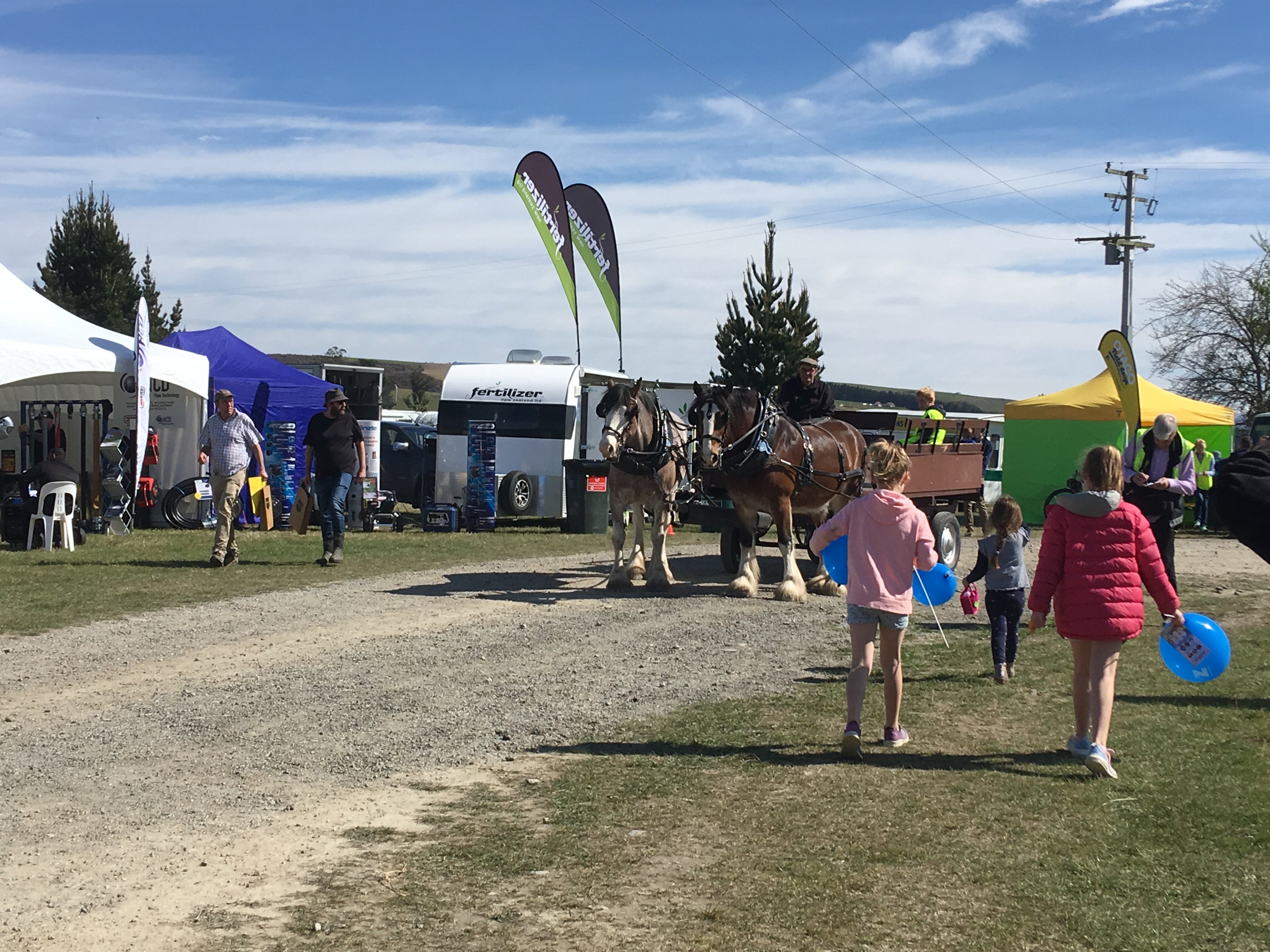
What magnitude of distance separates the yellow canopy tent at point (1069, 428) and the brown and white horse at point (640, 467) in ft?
51.0

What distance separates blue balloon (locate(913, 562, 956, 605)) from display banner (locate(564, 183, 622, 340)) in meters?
18.2

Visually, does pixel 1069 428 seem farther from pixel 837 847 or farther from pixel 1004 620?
pixel 837 847

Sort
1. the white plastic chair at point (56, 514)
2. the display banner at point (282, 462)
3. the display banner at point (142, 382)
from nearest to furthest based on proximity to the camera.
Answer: the white plastic chair at point (56, 514) < the display banner at point (142, 382) < the display banner at point (282, 462)

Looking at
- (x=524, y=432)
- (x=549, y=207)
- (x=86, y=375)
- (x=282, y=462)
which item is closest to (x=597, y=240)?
(x=549, y=207)

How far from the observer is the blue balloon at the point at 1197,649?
264 inches

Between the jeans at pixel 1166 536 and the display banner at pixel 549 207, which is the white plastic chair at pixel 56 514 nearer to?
the display banner at pixel 549 207

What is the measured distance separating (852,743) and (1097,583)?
150 cm

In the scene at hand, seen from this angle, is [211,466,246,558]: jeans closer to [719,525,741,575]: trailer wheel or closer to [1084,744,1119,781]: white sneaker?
[719,525,741,575]: trailer wheel

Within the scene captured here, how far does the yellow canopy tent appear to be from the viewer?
89.5 ft

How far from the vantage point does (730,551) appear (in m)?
15.3

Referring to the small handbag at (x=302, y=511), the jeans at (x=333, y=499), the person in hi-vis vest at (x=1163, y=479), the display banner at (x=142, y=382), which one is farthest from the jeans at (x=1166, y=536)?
the display banner at (x=142, y=382)

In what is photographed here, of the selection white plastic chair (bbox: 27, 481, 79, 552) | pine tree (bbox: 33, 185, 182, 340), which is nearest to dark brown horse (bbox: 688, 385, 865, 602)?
white plastic chair (bbox: 27, 481, 79, 552)

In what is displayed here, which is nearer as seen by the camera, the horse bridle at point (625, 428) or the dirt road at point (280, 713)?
the dirt road at point (280, 713)

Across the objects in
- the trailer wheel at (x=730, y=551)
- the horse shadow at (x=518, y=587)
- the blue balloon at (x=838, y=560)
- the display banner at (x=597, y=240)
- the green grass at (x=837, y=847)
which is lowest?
the green grass at (x=837, y=847)
